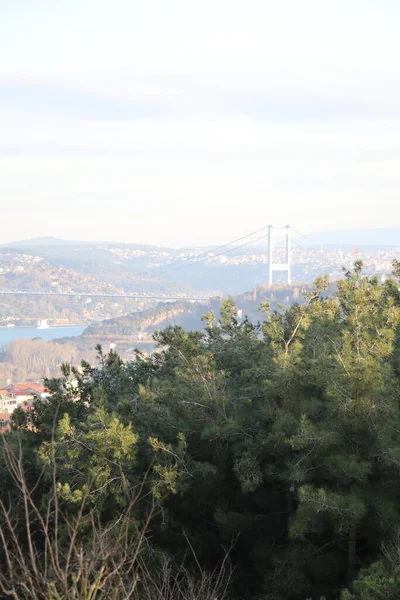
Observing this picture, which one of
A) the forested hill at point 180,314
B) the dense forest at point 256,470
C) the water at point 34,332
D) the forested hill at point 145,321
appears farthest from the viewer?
the water at point 34,332

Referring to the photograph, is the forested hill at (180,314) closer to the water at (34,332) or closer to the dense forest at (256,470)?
the water at (34,332)

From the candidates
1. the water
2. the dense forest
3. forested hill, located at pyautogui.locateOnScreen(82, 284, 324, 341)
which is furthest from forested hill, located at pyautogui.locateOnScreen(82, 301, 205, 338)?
the dense forest

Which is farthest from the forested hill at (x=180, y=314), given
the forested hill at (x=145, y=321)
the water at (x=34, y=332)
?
the water at (x=34, y=332)

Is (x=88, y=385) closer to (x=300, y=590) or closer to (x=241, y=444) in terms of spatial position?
(x=241, y=444)

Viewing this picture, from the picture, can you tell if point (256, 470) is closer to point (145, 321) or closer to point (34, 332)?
point (145, 321)

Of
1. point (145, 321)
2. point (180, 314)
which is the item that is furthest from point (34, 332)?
point (180, 314)

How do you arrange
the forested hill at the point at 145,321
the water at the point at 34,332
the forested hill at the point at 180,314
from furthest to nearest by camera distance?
1. the water at the point at 34,332
2. the forested hill at the point at 145,321
3. the forested hill at the point at 180,314
